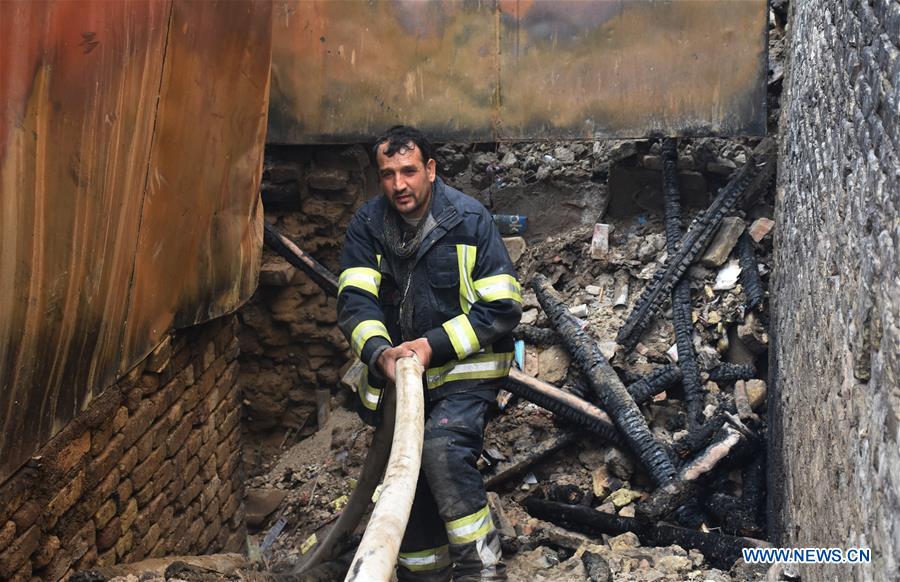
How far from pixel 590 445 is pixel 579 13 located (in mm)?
2779

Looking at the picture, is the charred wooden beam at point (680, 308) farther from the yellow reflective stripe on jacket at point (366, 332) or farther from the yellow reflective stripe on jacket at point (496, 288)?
the yellow reflective stripe on jacket at point (366, 332)

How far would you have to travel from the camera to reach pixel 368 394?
4.33 m

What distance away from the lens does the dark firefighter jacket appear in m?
3.97

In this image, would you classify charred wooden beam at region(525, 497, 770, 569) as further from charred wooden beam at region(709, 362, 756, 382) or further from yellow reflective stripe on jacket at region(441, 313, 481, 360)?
yellow reflective stripe on jacket at region(441, 313, 481, 360)

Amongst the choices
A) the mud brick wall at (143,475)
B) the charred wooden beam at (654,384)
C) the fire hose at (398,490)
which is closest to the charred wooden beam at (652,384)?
the charred wooden beam at (654,384)

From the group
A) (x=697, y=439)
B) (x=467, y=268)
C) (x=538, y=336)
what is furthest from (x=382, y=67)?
(x=697, y=439)

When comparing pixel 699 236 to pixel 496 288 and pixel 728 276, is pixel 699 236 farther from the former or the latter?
pixel 496 288

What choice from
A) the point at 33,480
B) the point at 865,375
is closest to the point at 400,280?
the point at 33,480

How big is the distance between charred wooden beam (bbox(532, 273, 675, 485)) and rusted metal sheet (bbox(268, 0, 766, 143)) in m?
1.15

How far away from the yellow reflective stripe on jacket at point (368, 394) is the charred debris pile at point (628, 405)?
3.97 feet

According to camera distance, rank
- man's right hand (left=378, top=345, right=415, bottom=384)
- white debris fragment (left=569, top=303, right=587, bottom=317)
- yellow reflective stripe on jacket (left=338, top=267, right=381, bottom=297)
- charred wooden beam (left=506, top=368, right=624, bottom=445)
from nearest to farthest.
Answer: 1. man's right hand (left=378, top=345, right=415, bottom=384)
2. yellow reflective stripe on jacket (left=338, top=267, right=381, bottom=297)
3. charred wooden beam (left=506, top=368, right=624, bottom=445)
4. white debris fragment (left=569, top=303, right=587, bottom=317)

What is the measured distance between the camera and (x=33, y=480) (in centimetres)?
Result: 318

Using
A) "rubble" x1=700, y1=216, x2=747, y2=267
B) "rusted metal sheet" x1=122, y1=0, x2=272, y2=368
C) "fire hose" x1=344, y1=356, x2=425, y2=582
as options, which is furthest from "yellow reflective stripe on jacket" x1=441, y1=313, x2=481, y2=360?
"rubble" x1=700, y1=216, x2=747, y2=267

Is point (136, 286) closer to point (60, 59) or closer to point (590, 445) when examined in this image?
point (60, 59)
